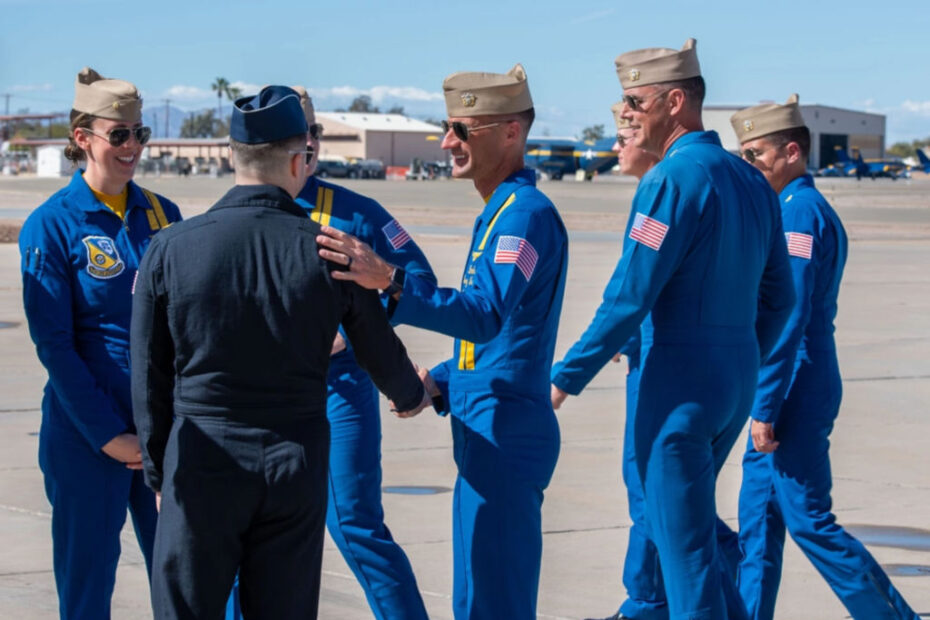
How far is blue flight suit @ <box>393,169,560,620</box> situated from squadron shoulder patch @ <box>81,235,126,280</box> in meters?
1.09

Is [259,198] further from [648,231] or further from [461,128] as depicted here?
[648,231]

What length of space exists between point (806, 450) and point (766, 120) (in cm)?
128

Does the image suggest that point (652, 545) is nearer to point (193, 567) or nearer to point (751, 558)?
point (751, 558)

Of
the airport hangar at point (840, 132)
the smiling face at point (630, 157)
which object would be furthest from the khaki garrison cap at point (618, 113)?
the airport hangar at point (840, 132)

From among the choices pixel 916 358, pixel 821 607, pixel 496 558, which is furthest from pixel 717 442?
pixel 916 358

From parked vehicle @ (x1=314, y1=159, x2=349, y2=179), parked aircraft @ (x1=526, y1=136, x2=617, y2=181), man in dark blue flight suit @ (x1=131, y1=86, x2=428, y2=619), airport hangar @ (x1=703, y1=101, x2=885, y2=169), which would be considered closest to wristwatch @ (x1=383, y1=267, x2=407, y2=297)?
man in dark blue flight suit @ (x1=131, y1=86, x2=428, y2=619)

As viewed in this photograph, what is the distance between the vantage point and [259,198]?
2.98 metres

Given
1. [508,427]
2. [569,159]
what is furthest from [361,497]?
[569,159]

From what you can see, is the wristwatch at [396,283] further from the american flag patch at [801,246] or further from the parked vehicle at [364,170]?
the parked vehicle at [364,170]

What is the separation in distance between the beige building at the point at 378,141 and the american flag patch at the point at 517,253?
435 feet

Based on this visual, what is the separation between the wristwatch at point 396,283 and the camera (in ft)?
11.0

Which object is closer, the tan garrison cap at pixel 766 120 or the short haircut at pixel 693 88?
the short haircut at pixel 693 88

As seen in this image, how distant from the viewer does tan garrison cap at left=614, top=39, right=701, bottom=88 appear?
4062mm

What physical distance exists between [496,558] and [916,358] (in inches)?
382
